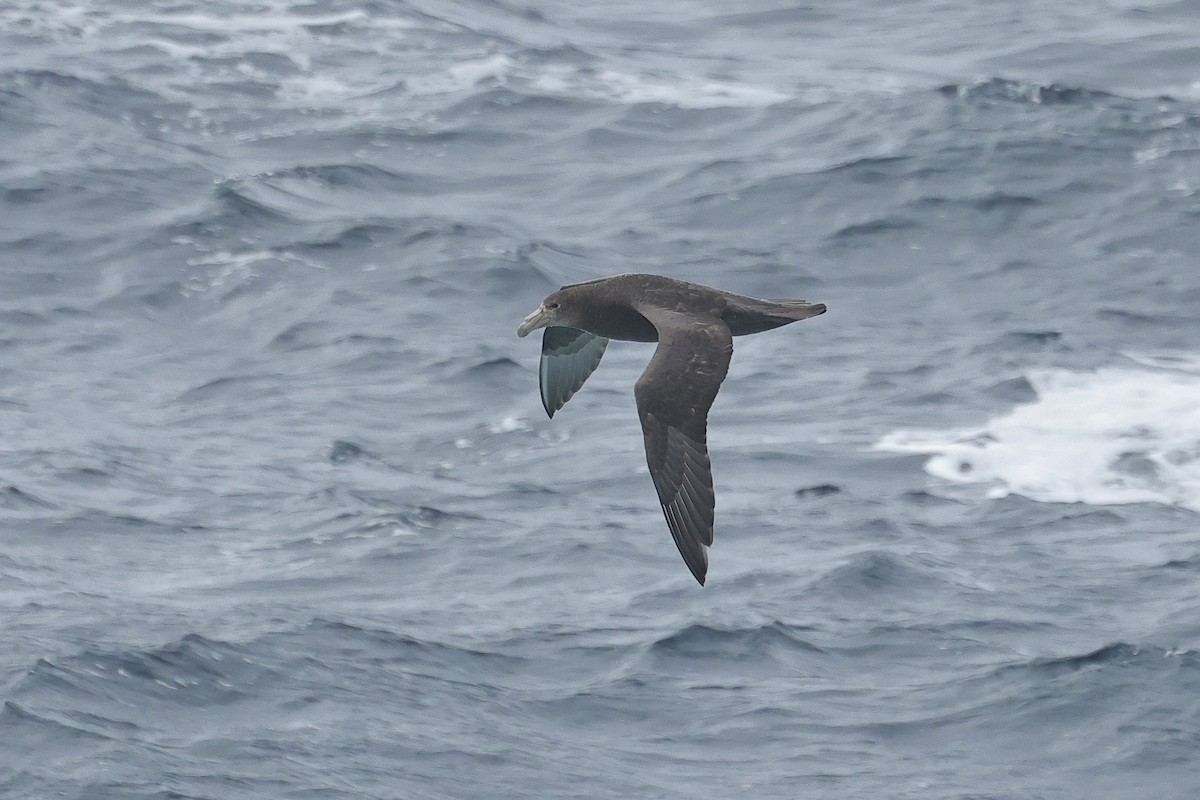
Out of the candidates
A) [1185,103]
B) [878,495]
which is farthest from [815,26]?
[878,495]

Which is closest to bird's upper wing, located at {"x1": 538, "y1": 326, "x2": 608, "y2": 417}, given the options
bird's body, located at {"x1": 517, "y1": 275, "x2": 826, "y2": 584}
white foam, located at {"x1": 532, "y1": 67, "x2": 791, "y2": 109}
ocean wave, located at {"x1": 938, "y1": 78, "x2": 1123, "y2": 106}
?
bird's body, located at {"x1": 517, "y1": 275, "x2": 826, "y2": 584}

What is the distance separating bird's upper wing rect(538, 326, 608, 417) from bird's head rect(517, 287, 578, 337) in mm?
1189

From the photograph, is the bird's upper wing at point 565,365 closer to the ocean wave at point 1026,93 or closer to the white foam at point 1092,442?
the white foam at point 1092,442

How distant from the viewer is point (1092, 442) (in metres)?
→ 22.7

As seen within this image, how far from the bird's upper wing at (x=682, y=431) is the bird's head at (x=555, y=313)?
A: 147 centimetres

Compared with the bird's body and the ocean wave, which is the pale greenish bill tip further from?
the ocean wave

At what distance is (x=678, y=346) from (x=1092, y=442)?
11.0 m

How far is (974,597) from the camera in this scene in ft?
63.9

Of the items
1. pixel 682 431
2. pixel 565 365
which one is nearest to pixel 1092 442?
pixel 565 365

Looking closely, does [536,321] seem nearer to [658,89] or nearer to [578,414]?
[578,414]

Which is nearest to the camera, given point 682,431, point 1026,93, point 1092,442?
point 682,431

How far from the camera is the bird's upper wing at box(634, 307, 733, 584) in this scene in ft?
40.4

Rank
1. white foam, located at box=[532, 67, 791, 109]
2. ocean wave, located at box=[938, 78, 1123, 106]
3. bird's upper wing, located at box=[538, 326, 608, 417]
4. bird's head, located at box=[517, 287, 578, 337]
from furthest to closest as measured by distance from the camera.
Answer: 1. white foam, located at box=[532, 67, 791, 109]
2. ocean wave, located at box=[938, 78, 1123, 106]
3. bird's upper wing, located at box=[538, 326, 608, 417]
4. bird's head, located at box=[517, 287, 578, 337]

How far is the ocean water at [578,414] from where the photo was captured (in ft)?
56.9
